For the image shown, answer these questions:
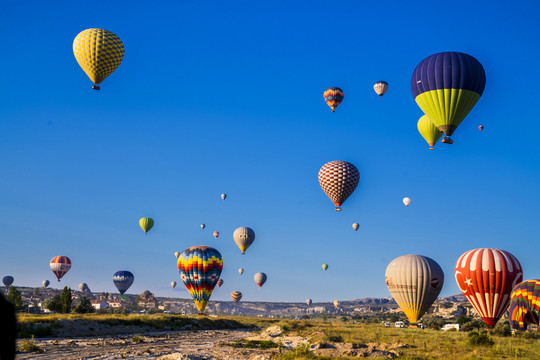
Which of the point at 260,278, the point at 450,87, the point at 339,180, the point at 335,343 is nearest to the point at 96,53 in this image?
the point at 339,180

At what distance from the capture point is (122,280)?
361 feet

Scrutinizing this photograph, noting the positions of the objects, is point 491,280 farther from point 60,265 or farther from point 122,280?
point 60,265

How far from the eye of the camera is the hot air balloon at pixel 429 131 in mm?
52781

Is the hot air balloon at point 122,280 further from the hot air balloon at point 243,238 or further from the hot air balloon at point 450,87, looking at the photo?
the hot air balloon at point 450,87

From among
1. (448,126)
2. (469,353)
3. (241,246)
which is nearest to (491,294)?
(469,353)

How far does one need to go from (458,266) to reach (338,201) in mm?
16311

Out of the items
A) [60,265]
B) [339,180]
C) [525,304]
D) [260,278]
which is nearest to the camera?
[525,304]

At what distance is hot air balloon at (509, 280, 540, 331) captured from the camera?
37969mm

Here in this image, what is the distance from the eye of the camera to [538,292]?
37.8 metres

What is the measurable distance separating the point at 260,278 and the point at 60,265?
4522cm

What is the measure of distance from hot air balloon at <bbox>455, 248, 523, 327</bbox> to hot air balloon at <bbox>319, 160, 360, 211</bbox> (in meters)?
16.9

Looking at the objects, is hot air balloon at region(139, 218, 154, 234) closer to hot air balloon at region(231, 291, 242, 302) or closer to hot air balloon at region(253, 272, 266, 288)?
hot air balloon at region(253, 272, 266, 288)

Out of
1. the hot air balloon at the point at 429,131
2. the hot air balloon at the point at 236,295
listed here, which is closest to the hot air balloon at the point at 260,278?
the hot air balloon at the point at 236,295

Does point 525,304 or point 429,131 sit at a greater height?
point 429,131
